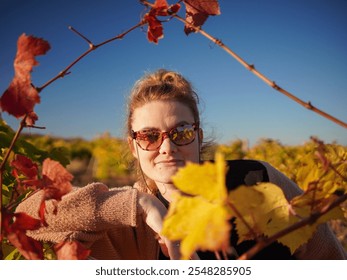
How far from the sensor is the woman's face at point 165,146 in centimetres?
126

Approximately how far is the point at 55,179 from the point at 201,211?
0.32 metres

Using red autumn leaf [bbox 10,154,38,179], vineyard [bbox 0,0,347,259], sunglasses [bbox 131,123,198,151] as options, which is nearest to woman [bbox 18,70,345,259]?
sunglasses [bbox 131,123,198,151]

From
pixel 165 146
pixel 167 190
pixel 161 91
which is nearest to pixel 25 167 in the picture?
pixel 165 146

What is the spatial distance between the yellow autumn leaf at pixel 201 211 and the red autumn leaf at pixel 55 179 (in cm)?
24

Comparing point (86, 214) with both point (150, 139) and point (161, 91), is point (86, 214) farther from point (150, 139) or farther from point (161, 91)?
point (161, 91)

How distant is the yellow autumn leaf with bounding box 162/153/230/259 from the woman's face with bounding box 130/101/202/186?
86 centimetres

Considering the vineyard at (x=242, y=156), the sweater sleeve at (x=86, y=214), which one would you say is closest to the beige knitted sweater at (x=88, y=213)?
the sweater sleeve at (x=86, y=214)

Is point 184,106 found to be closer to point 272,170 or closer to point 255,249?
point 272,170

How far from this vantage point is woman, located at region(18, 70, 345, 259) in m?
0.94

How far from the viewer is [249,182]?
1.45m

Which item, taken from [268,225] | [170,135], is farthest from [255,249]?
[170,135]

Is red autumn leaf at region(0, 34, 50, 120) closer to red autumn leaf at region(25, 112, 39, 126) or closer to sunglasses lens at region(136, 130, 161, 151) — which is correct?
red autumn leaf at region(25, 112, 39, 126)

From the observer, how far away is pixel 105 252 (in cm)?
110
